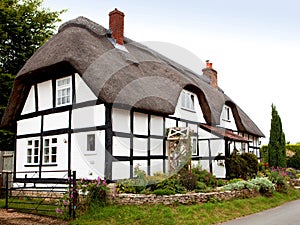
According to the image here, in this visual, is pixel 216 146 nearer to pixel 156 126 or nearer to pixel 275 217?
pixel 156 126

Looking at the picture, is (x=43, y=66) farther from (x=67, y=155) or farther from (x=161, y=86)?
(x=161, y=86)

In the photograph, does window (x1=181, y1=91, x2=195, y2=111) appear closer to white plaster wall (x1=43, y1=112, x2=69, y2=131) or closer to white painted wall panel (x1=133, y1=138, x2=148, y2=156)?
white painted wall panel (x1=133, y1=138, x2=148, y2=156)

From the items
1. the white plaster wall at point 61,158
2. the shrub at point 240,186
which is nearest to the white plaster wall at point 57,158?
the white plaster wall at point 61,158

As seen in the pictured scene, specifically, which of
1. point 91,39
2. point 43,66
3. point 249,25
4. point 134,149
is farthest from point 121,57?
point 249,25

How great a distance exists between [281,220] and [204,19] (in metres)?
6.67

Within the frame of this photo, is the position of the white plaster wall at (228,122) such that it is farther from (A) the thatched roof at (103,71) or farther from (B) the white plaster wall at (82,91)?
(B) the white plaster wall at (82,91)

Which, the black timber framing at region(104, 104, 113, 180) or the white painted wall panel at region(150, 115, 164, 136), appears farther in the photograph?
the white painted wall panel at region(150, 115, 164, 136)

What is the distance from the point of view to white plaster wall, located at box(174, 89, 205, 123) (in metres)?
15.8

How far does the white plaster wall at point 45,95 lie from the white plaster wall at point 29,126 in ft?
1.95

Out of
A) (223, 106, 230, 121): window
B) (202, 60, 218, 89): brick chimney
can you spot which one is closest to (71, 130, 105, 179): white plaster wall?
(223, 106, 230, 121): window

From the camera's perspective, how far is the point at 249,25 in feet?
36.0

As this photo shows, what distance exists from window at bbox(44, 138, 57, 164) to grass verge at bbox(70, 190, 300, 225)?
4079 mm

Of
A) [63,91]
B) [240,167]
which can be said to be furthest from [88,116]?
[240,167]

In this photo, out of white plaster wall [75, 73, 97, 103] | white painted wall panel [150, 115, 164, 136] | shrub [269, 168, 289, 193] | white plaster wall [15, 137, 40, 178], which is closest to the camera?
Answer: white plaster wall [75, 73, 97, 103]
